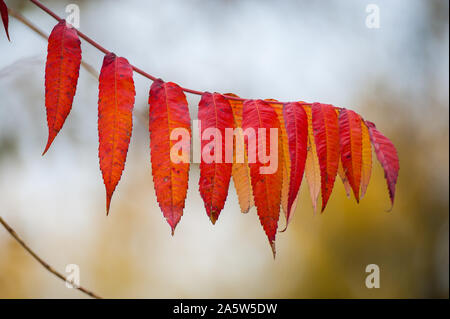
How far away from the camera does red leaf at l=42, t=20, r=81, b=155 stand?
574 millimetres

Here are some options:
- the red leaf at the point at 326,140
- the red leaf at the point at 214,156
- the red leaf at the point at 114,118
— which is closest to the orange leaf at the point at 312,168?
the red leaf at the point at 326,140

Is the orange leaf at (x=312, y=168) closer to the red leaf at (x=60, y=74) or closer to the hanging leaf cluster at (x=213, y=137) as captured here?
the hanging leaf cluster at (x=213, y=137)

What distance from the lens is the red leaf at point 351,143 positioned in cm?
66

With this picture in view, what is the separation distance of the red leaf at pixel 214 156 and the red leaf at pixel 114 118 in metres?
0.12

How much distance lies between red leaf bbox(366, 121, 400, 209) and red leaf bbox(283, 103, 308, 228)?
0.43 feet

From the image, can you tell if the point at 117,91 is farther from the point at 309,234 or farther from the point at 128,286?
the point at 309,234

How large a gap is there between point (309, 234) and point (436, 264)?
178 cm

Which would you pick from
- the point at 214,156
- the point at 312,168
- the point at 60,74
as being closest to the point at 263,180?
the point at 214,156

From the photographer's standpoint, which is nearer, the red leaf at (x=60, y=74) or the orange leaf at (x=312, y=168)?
the red leaf at (x=60, y=74)

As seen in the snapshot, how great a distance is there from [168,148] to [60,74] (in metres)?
0.21

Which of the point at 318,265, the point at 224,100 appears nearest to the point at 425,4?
the point at 318,265

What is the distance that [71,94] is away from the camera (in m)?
0.59

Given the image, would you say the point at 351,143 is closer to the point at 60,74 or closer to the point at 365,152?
the point at 365,152

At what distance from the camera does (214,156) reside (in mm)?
606
